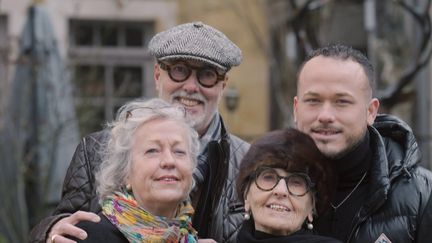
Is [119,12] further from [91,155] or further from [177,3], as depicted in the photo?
[91,155]

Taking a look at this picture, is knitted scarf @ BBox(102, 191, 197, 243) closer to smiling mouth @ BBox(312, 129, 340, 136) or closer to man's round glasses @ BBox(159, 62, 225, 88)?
smiling mouth @ BBox(312, 129, 340, 136)

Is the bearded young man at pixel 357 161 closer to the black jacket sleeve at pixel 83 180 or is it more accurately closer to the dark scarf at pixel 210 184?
the dark scarf at pixel 210 184

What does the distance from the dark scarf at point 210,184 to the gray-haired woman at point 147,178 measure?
298mm

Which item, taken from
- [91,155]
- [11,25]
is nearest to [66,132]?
[11,25]

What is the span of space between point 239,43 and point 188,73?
933 cm

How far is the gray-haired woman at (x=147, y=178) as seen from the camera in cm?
A: 322

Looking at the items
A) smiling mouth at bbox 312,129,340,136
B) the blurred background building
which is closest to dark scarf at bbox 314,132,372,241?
smiling mouth at bbox 312,129,340,136

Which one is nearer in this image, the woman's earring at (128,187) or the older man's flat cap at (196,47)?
the woman's earring at (128,187)

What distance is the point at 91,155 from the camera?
3.80 metres

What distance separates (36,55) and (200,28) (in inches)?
224

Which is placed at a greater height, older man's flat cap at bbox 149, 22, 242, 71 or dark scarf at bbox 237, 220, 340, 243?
older man's flat cap at bbox 149, 22, 242, 71

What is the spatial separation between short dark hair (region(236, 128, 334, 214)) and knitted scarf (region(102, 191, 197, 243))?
0.26m

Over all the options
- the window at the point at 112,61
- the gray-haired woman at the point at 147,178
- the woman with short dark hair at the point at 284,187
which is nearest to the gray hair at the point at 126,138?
the gray-haired woman at the point at 147,178

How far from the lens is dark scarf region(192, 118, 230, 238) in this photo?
12.2ft
